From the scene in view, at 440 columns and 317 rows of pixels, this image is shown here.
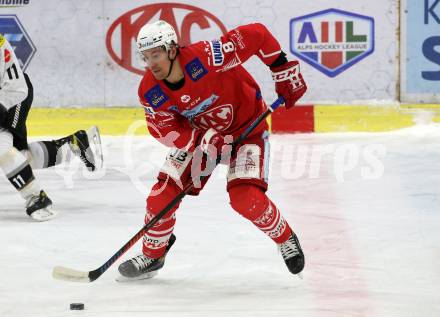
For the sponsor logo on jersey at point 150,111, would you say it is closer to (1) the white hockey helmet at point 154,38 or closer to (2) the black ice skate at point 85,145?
(1) the white hockey helmet at point 154,38

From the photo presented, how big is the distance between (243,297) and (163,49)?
2.75ft

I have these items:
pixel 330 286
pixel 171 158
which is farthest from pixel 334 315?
pixel 171 158

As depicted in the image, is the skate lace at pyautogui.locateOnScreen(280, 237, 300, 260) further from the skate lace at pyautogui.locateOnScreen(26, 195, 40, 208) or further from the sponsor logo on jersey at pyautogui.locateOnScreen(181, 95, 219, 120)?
the skate lace at pyautogui.locateOnScreen(26, 195, 40, 208)

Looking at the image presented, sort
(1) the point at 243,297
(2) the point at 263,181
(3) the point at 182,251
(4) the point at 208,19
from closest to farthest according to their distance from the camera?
(1) the point at 243,297 → (2) the point at 263,181 → (3) the point at 182,251 → (4) the point at 208,19

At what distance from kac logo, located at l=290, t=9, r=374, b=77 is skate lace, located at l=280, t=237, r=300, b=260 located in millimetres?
3031

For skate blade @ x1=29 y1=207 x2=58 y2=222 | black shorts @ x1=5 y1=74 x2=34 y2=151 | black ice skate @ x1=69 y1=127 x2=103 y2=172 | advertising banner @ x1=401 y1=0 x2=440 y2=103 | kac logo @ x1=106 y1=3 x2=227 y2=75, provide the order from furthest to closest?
kac logo @ x1=106 y1=3 x2=227 y2=75 → advertising banner @ x1=401 y1=0 x2=440 y2=103 → black ice skate @ x1=69 y1=127 x2=103 y2=172 → black shorts @ x1=5 y1=74 x2=34 y2=151 → skate blade @ x1=29 y1=207 x2=58 y2=222

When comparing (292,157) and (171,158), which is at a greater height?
(171,158)

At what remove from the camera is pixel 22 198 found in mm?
4734

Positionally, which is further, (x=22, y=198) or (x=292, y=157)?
(x=292, y=157)

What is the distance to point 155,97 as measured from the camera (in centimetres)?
321

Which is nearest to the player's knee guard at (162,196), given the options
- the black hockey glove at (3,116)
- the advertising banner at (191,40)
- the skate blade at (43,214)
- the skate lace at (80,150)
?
the skate blade at (43,214)

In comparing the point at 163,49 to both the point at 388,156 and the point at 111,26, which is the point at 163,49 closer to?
the point at 388,156

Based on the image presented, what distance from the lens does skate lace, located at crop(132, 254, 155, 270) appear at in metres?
3.31

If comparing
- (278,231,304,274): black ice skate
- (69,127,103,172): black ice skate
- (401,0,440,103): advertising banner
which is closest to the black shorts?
(69,127,103,172): black ice skate
